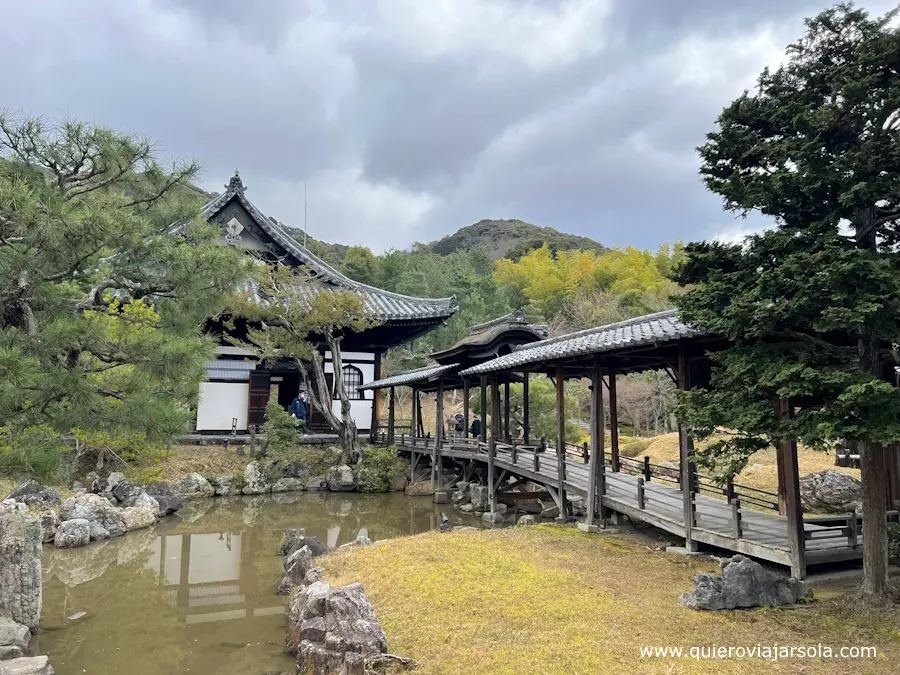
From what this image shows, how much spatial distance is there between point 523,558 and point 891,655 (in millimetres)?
4204

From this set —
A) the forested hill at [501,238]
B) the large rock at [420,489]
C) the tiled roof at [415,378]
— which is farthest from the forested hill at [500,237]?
the large rock at [420,489]

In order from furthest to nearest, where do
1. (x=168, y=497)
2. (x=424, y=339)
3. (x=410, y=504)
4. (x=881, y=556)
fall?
(x=424, y=339) → (x=410, y=504) → (x=168, y=497) → (x=881, y=556)

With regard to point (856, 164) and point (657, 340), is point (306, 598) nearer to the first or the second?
point (657, 340)

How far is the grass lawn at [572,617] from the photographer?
444 centimetres

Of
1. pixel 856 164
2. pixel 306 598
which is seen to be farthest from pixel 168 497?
pixel 856 164

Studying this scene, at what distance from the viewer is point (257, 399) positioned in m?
19.5

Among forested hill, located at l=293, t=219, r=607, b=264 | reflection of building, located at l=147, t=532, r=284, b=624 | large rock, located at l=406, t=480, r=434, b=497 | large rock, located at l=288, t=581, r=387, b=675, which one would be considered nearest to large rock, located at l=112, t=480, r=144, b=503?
reflection of building, located at l=147, t=532, r=284, b=624

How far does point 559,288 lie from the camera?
4459 centimetres

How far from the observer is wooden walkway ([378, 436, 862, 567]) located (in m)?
6.47

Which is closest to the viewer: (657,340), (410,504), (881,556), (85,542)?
(881,556)

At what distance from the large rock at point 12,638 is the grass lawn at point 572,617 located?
3.32 m

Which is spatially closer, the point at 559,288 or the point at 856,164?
the point at 856,164

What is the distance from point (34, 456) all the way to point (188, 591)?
200 inches

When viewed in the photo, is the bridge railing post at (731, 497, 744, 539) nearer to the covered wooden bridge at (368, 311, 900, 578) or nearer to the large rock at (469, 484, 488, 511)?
the covered wooden bridge at (368, 311, 900, 578)
